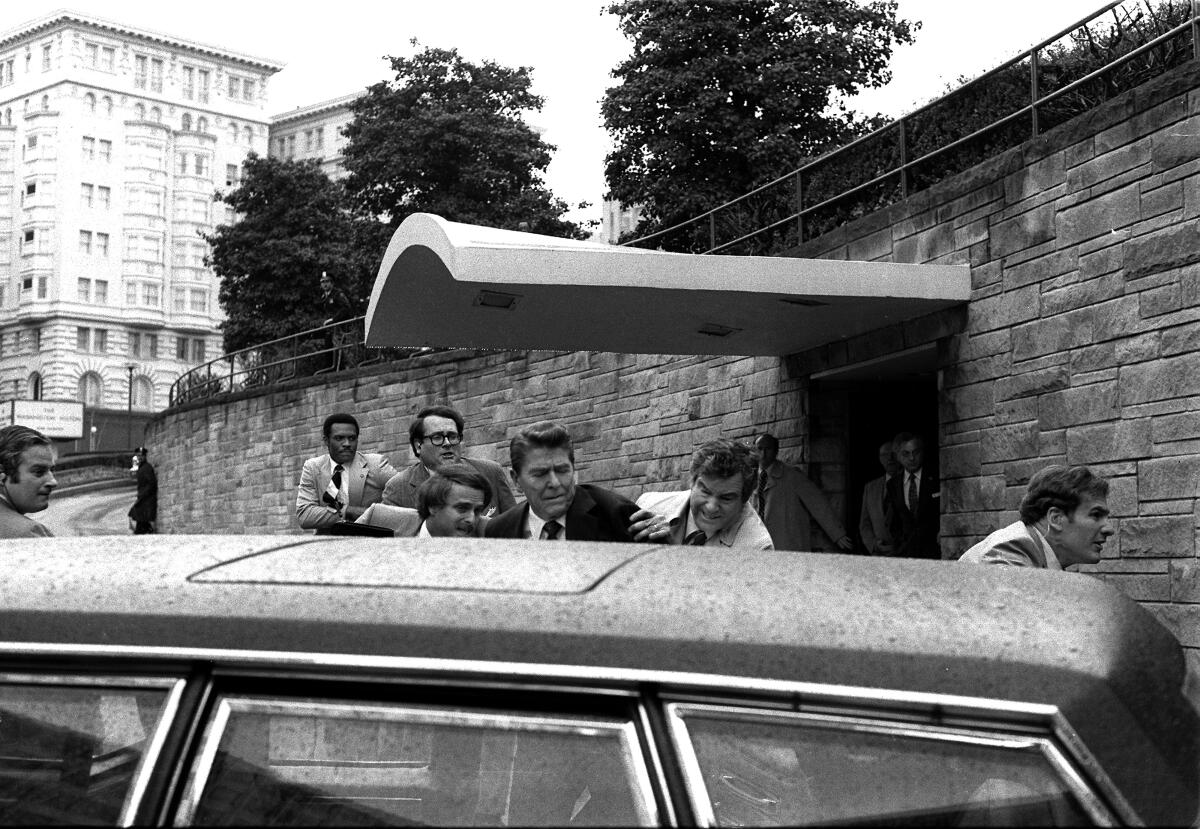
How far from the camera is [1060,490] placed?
5.07m

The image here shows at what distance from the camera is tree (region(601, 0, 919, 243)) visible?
3194 cm

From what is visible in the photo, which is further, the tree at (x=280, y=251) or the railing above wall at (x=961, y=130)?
the tree at (x=280, y=251)

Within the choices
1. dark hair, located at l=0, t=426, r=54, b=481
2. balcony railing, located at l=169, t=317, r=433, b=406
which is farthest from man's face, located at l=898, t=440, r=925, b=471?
balcony railing, located at l=169, t=317, r=433, b=406

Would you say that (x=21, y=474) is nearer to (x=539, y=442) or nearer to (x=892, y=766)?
(x=539, y=442)

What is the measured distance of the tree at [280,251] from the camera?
4419cm

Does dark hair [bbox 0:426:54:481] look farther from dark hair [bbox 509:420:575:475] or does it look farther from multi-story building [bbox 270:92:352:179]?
multi-story building [bbox 270:92:352:179]

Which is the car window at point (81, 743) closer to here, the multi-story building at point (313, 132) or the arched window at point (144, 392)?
the arched window at point (144, 392)

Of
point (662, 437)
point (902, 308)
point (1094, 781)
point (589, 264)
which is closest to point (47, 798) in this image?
point (1094, 781)

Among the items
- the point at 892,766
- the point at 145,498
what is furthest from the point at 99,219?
the point at 892,766

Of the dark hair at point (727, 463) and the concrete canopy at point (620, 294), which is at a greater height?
the concrete canopy at point (620, 294)

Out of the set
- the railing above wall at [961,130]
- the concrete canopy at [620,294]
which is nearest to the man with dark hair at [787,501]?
the concrete canopy at [620,294]

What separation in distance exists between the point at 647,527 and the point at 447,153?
37.9 meters

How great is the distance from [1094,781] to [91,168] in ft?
346

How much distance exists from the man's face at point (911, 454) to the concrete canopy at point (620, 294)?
0.94 m
